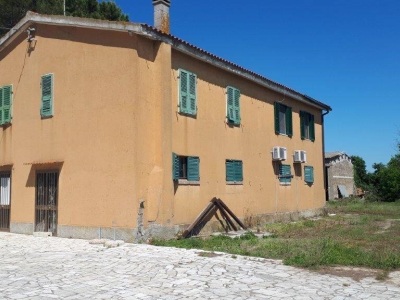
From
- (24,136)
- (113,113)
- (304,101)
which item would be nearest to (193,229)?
(113,113)

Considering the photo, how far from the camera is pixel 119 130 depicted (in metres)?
11.5

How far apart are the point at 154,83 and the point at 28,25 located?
510 centimetres

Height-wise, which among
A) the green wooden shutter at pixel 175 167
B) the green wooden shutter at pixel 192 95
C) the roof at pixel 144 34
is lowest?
the green wooden shutter at pixel 175 167

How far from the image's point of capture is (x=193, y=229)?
1238 cm

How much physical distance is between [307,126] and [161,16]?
10.7 meters

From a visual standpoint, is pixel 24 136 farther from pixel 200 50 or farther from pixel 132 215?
pixel 200 50

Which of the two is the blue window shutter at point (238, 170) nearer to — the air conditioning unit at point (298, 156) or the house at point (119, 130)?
the house at point (119, 130)

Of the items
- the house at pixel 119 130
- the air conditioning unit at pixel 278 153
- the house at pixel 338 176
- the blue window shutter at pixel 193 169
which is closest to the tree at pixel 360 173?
the house at pixel 338 176

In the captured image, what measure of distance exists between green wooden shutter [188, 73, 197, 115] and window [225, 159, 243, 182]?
242 cm

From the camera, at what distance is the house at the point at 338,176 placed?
123ft

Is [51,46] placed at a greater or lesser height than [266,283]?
greater

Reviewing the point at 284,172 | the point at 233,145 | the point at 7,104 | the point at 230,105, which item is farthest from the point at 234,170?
the point at 7,104

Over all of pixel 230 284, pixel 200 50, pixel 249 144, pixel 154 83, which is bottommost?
pixel 230 284

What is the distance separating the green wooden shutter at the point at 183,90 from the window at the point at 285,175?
6.71 meters
